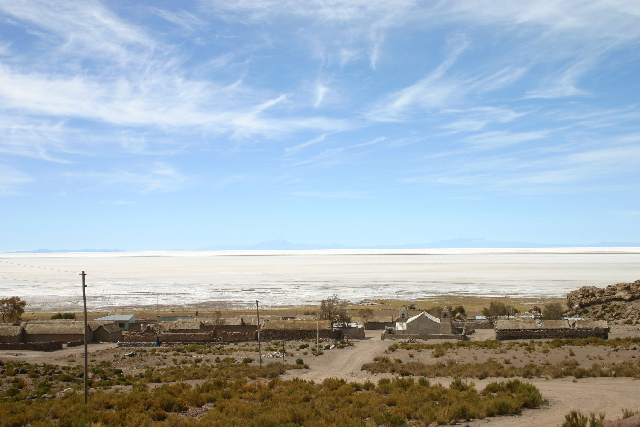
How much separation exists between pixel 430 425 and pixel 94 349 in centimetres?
3145

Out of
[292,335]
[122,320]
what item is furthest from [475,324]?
[122,320]

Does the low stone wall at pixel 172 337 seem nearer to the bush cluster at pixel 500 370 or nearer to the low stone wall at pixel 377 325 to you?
the low stone wall at pixel 377 325

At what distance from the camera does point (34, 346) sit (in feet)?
123

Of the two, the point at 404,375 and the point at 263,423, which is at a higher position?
the point at 263,423

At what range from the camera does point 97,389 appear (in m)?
21.8

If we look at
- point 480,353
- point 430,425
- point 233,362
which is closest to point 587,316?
point 480,353

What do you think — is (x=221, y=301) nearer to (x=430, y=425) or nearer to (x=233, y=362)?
(x=233, y=362)

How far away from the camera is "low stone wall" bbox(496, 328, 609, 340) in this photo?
38.0 meters

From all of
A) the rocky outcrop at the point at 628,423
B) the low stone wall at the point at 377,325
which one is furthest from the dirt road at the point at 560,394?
the low stone wall at the point at 377,325

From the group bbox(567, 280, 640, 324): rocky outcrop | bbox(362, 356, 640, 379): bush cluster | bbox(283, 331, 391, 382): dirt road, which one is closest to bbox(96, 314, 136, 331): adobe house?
bbox(283, 331, 391, 382): dirt road

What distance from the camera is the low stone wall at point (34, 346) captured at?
3741cm

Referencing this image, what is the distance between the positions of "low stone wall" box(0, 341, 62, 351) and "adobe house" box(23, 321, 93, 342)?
2.89 metres

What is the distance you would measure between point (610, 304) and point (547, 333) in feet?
53.0

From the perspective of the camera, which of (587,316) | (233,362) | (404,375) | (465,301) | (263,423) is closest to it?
(263,423)
